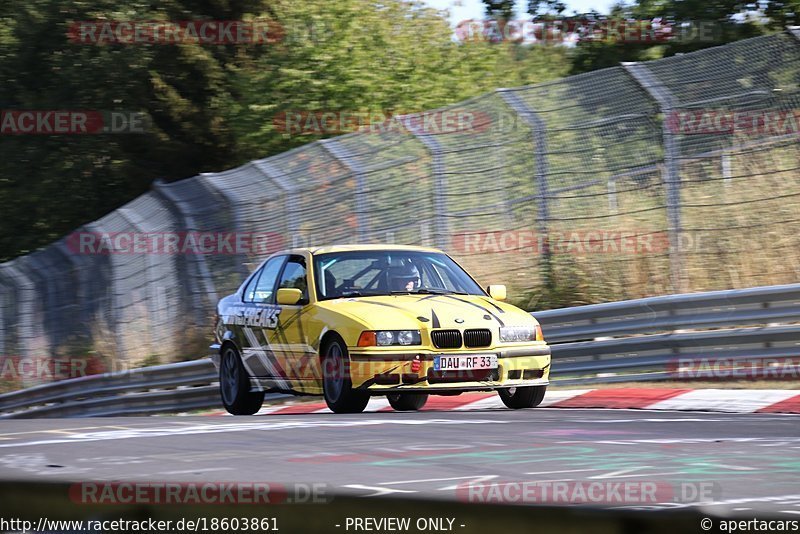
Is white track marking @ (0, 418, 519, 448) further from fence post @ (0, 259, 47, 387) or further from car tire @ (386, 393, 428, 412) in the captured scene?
fence post @ (0, 259, 47, 387)

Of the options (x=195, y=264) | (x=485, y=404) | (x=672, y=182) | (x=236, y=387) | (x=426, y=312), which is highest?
(x=672, y=182)

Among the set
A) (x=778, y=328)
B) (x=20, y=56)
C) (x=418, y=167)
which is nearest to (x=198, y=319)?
(x=418, y=167)

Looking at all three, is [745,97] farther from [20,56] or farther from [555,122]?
[20,56]

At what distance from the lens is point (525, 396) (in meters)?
11.3

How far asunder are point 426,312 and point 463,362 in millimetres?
500

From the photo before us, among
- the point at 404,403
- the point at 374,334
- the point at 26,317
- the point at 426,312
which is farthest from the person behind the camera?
the point at 26,317

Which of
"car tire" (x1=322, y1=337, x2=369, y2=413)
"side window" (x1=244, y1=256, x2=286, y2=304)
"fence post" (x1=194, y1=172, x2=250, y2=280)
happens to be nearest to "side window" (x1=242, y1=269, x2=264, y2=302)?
"side window" (x1=244, y1=256, x2=286, y2=304)

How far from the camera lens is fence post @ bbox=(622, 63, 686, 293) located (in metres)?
13.3

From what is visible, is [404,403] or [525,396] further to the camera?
[404,403]

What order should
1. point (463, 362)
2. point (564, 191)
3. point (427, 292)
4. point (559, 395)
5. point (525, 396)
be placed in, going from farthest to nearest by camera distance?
point (564, 191) < point (559, 395) < point (427, 292) < point (525, 396) < point (463, 362)

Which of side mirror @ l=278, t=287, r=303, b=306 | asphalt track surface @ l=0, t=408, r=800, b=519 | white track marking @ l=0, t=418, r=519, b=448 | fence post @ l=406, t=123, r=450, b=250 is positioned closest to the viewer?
asphalt track surface @ l=0, t=408, r=800, b=519

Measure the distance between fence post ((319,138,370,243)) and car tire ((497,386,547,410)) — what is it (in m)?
5.69

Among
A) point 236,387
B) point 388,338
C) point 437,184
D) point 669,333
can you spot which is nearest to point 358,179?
point 437,184

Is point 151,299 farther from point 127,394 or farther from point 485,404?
point 485,404
